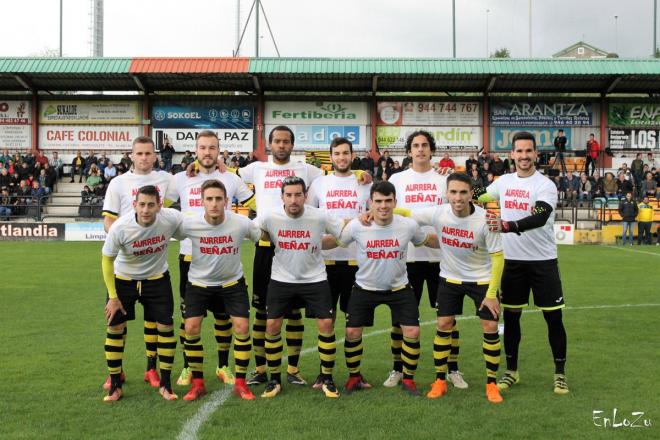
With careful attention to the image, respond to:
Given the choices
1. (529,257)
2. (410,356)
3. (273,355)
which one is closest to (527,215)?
(529,257)

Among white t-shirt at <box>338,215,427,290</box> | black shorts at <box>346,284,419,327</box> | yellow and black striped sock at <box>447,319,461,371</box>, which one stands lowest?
yellow and black striped sock at <box>447,319,461,371</box>

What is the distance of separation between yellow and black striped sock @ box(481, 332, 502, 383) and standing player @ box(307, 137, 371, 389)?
4.79ft

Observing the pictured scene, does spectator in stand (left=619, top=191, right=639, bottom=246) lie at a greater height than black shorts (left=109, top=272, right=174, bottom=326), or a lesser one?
greater

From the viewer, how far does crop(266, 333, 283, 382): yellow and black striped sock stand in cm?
617

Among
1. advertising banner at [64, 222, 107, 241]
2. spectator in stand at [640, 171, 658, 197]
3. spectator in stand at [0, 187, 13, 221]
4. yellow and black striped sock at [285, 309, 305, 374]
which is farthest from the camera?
spectator in stand at [640, 171, 658, 197]

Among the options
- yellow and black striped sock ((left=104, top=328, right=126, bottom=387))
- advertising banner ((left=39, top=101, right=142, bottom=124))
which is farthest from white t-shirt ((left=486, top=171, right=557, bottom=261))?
advertising banner ((left=39, top=101, right=142, bottom=124))

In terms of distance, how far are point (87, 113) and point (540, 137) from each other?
68.8ft

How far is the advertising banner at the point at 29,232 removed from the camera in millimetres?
24422

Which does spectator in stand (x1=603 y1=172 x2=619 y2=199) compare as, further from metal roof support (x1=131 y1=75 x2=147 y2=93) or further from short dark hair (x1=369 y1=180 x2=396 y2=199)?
short dark hair (x1=369 y1=180 x2=396 y2=199)

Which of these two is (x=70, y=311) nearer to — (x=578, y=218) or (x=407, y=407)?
(x=407, y=407)

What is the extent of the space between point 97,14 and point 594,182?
1451 inches

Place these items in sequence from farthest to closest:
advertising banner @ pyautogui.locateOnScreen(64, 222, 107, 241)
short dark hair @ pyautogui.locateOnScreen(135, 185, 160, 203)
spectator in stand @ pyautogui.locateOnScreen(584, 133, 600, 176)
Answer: spectator in stand @ pyautogui.locateOnScreen(584, 133, 600, 176) < advertising banner @ pyautogui.locateOnScreen(64, 222, 107, 241) < short dark hair @ pyautogui.locateOnScreen(135, 185, 160, 203)

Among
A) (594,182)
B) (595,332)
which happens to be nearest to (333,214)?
(595,332)

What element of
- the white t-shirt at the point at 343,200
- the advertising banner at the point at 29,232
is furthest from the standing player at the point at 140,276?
the advertising banner at the point at 29,232
